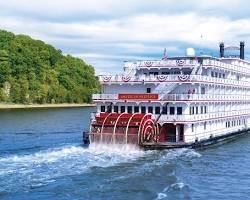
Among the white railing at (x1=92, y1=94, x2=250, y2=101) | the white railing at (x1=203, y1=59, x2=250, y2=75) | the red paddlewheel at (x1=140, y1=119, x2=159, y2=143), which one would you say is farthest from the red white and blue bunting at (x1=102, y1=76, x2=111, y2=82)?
the white railing at (x1=203, y1=59, x2=250, y2=75)

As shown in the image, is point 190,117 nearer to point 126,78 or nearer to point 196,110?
point 196,110

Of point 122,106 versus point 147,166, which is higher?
point 122,106

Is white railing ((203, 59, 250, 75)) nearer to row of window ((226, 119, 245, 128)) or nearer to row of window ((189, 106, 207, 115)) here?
row of window ((189, 106, 207, 115))

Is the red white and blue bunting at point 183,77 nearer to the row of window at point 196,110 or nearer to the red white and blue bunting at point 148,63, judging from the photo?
the row of window at point 196,110

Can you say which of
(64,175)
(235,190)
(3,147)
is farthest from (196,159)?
(3,147)

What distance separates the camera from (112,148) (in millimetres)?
45938

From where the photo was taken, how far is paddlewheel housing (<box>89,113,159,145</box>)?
46.1 metres

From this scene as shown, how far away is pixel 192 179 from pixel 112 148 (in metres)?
11.4

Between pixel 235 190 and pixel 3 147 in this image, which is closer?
pixel 235 190

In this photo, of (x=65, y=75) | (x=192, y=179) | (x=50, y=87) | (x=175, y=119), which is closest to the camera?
(x=192, y=179)

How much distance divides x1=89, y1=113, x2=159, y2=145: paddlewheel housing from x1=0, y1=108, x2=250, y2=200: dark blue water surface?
75 centimetres

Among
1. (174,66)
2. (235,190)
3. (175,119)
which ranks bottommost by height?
(235,190)

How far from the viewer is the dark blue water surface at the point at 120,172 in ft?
104

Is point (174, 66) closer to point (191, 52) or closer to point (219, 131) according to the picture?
point (191, 52)
